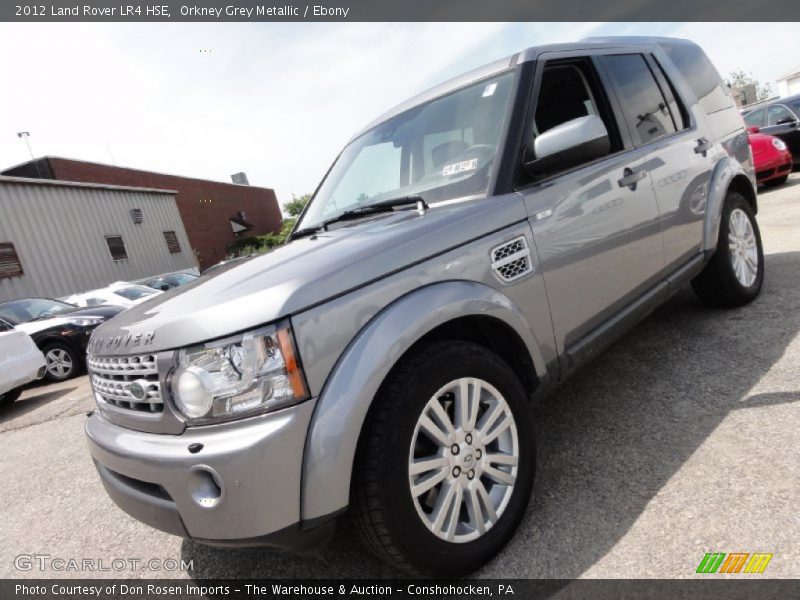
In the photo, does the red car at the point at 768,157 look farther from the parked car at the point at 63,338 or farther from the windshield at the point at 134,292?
the windshield at the point at 134,292

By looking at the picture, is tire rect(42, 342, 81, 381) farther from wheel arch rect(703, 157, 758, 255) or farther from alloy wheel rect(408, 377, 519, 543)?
wheel arch rect(703, 157, 758, 255)

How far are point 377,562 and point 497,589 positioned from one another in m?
0.49

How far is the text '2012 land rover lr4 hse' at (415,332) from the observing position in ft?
4.91

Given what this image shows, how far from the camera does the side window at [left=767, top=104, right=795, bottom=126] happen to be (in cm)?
1060

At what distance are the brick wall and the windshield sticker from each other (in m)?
20.5

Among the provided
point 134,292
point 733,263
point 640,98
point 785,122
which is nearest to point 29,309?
point 134,292

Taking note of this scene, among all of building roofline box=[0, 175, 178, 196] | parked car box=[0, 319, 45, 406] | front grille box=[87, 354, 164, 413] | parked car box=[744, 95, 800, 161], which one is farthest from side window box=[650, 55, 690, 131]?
building roofline box=[0, 175, 178, 196]

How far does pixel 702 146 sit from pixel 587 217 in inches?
62.7

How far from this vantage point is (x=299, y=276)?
162 cm

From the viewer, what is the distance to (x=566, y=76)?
2701mm

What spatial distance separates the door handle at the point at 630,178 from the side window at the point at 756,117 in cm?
1096

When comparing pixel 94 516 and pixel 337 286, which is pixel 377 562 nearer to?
pixel 337 286

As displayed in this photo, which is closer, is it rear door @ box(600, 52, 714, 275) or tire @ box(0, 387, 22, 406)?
rear door @ box(600, 52, 714, 275)

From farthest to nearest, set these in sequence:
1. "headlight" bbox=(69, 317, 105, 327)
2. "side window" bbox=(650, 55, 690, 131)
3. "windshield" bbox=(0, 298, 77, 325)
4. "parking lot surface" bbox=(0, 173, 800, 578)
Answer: "windshield" bbox=(0, 298, 77, 325), "headlight" bbox=(69, 317, 105, 327), "side window" bbox=(650, 55, 690, 131), "parking lot surface" bbox=(0, 173, 800, 578)
